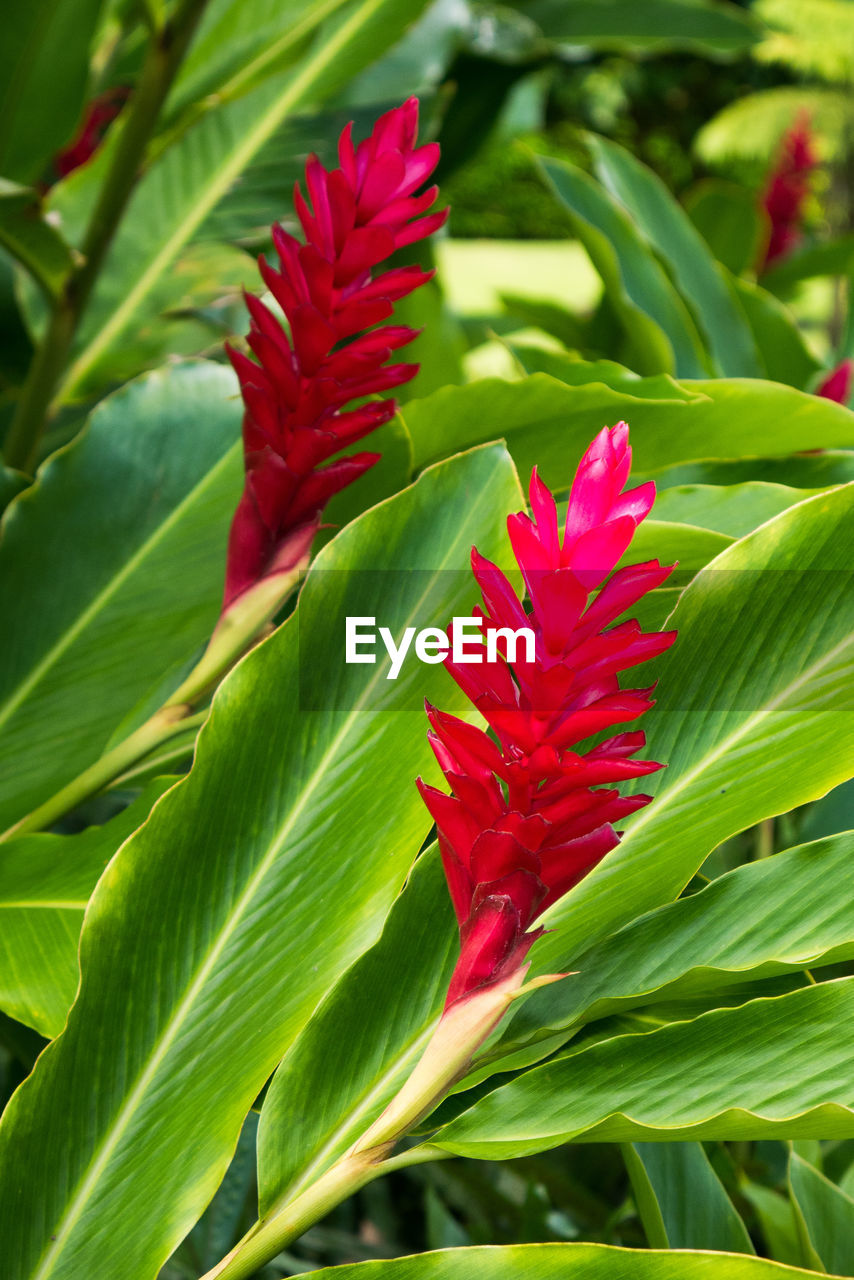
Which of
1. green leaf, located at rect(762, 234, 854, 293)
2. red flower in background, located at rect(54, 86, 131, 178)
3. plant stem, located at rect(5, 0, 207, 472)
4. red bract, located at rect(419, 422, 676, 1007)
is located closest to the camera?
red bract, located at rect(419, 422, 676, 1007)

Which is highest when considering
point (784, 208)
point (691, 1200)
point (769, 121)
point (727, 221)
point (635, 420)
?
point (769, 121)

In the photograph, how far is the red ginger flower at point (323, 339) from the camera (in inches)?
24.4

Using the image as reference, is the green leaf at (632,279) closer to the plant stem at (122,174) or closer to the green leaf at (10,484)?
the plant stem at (122,174)

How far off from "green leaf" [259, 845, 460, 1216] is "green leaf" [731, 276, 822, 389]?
963mm

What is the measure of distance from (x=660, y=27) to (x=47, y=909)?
1.76 meters

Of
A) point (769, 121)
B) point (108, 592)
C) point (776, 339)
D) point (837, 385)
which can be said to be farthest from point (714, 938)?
point (769, 121)

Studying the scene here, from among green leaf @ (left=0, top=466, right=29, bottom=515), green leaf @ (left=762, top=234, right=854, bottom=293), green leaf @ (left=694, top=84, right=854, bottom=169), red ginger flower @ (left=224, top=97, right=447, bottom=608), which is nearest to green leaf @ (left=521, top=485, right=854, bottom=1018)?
red ginger flower @ (left=224, top=97, right=447, bottom=608)

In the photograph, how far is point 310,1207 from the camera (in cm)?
51

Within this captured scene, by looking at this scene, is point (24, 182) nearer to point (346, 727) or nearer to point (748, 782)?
point (346, 727)

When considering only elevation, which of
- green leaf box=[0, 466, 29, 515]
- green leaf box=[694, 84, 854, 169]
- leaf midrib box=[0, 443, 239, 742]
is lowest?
leaf midrib box=[0, 443, 239, 742]

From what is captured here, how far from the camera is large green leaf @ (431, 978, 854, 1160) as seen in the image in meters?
0.51

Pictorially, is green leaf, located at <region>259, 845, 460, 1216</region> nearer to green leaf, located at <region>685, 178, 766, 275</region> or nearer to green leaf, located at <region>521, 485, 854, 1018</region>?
green leaf, located at <region>521, 485, 854, 1018</region>

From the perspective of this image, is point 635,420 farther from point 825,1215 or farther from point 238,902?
point 825,1215

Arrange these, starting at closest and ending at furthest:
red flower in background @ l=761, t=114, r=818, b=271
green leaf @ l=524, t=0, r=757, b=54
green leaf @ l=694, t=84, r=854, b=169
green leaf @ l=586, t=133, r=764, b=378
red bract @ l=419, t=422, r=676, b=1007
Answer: red bract @ l=419, t=422, r=676, b=1007, green leaf @ l=586, t=133, r=764, b=378, green leaf @ l=524, t=0, r=757, b=54, red flower in background @ l=761, t=114, r=818, b=271, green leaf @ l=694, t=84, r=854, b=169
